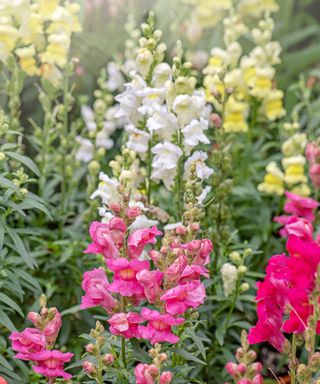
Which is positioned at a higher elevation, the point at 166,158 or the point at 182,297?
the point at 166,158

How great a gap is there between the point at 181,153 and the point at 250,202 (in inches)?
47.4

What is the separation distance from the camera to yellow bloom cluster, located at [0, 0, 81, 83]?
3195 mm

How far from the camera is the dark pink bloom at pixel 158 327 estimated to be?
2.16 m

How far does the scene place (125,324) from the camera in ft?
7.20

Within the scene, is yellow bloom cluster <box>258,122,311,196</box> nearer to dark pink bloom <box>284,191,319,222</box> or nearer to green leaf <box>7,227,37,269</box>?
dark pink bloom <box>284,191,319,222</box>

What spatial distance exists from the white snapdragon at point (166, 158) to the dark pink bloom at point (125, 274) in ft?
2.24

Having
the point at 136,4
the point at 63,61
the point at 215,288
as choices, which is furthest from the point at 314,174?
the point at 136,4

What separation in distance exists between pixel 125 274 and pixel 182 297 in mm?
146

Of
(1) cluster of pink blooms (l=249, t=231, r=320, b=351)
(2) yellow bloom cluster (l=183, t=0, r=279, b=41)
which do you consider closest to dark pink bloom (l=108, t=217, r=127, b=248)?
(1) cluster of pink blooms (l=249, t=231, r=320, b=351)

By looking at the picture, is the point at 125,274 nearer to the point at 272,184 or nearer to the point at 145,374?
the point at 145,374

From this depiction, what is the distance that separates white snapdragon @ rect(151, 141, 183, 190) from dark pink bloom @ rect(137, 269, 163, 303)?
704 mm

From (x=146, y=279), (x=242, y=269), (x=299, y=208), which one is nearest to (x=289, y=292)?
(x=146, y=279)

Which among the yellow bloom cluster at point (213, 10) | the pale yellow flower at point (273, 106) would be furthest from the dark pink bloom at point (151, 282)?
the yellow bloom cluster at point (213, 10)

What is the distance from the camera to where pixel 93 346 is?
2113mm
